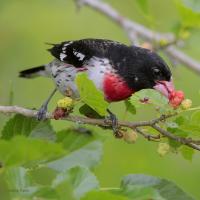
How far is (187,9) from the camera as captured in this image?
4.20 m

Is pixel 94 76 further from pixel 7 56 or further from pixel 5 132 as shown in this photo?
pixel 7 56

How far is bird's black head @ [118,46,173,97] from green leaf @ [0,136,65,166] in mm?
1870

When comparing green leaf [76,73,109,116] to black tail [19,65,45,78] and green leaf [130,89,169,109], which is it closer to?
green leaf [130,89,169,109]

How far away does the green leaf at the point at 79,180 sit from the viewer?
6.98 ft

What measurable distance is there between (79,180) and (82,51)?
82.5 inches

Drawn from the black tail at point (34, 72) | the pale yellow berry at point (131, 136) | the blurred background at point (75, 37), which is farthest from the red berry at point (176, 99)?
the blurred background at point (75, 37)

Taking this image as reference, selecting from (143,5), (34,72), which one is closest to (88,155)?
(143,5)

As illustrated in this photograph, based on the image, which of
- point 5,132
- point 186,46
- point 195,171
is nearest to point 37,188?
point 5,132

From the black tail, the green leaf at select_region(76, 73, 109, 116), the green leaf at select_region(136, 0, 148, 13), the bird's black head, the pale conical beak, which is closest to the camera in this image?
the green leaf at select_region(76, 73, 109, 116)

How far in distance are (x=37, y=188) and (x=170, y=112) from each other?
82 centimetres

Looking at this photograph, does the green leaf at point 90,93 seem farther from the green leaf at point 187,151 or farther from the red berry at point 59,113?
the green leaf at point 187,151

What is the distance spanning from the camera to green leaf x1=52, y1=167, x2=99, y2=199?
213cm

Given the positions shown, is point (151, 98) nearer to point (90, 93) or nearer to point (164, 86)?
point (90, 93)

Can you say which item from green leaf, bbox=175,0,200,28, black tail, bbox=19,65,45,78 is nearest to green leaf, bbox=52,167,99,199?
green leaf, bbox=175,0,200,28
